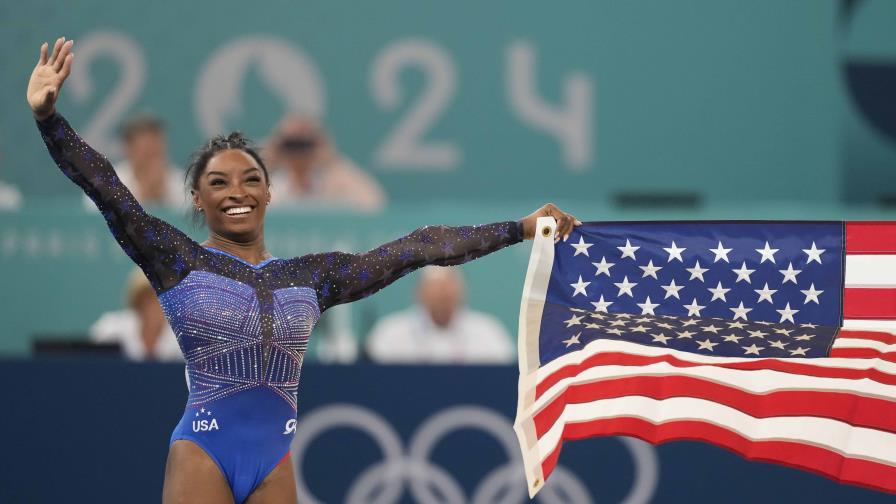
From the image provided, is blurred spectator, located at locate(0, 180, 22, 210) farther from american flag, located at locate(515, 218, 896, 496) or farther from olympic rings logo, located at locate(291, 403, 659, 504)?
american flag, located at locate(515, 218, 896, 496)

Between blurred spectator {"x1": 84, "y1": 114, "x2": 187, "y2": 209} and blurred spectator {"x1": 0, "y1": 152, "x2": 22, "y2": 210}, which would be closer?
blurred spectator {"x1": 0, "y1": 152, "x2": 22, "y2": 210}

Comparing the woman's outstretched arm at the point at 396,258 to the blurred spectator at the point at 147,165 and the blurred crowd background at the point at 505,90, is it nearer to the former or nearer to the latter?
the blurred spectator at the point at 147,165

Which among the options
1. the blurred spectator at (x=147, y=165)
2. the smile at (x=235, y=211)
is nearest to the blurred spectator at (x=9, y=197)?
the blurred spectator at (x=147, y=165)

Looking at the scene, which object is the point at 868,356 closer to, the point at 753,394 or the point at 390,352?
the point at 753,394

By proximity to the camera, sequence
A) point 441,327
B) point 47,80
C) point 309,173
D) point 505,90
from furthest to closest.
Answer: point 505,90
point 309,173
point 441,327
point 47,80

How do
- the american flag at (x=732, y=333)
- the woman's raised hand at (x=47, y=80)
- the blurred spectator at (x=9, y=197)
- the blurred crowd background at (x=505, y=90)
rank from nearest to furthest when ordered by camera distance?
the woman's raised hand at (x=47, y=80), the american flag at (x=732, y=333), the blurred spectator at (x=9, y=197), the blurred crowd background at (x=505, y=90)

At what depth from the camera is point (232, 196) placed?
504 centimetres

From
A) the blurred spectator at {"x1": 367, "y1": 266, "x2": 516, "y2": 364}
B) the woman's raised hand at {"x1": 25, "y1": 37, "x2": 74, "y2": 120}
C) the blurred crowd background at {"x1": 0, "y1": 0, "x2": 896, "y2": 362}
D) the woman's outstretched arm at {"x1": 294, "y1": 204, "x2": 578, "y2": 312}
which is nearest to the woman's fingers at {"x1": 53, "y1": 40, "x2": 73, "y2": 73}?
the woman's raised hand at {"x1": 25, "y1": 37, "x2": 74, "y2": 120}

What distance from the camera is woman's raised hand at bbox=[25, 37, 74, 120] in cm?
462

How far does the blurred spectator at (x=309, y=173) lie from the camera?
9.52 meters

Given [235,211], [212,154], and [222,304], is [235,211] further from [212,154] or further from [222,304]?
[222,304]

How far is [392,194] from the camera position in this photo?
1127 centimetres

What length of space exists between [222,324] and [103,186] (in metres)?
0.63

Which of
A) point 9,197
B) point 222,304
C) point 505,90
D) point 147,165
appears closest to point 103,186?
point 222,304
